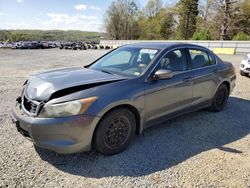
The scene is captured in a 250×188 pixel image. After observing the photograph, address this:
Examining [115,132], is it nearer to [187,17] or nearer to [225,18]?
[225,18]

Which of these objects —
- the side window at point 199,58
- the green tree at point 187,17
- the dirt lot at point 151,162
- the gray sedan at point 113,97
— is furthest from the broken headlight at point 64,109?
the green tree at point 187,17

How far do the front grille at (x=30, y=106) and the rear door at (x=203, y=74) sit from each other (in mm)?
2805

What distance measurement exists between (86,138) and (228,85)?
3814 millimetres

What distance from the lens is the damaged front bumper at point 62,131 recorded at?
2.84m

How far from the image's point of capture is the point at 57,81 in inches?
130

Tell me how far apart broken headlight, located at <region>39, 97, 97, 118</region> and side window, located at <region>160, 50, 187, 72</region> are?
5.13ft

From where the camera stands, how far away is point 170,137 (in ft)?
13.0

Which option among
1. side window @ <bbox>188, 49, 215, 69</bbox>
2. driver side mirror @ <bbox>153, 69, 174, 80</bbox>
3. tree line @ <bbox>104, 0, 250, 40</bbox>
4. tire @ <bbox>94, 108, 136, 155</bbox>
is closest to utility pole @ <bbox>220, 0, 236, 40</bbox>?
tree line @ <bbox>104, 0, 250, 40</bbox>

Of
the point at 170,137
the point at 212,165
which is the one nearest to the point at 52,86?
the point at 170,137

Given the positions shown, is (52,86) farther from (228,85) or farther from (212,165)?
(228,85)

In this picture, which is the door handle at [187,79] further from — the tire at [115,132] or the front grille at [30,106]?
the front grille at [30,106]

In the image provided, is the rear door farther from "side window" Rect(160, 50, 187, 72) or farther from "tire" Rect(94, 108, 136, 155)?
"tire" Rect(94, 108, 136, 155)

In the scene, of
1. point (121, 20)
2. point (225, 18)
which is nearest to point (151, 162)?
point (225, 18)

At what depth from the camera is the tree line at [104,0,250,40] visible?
33719 mm
